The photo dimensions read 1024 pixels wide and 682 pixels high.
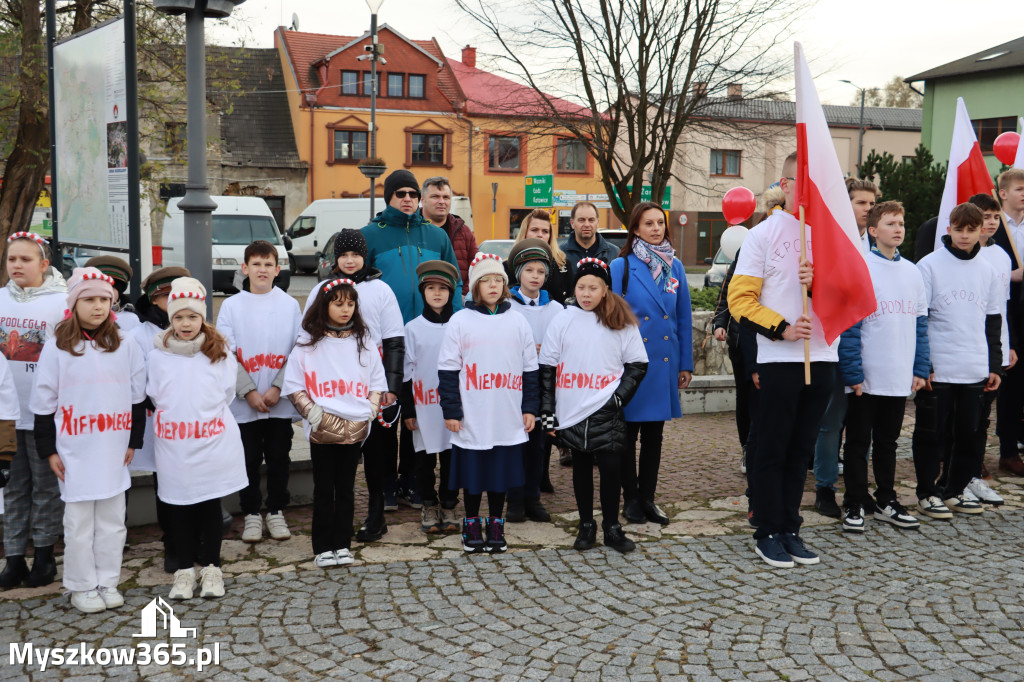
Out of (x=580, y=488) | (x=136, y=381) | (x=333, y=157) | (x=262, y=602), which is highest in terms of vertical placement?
(x=333, y=157)

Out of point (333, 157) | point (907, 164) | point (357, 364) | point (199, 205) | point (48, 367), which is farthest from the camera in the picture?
point (333, 157)

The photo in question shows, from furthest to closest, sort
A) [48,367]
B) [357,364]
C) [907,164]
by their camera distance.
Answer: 1. [907,164]
2. [357,364]
3. [48,367]

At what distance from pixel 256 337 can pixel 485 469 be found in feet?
5.03

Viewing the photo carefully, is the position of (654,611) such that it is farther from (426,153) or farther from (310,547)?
(426,153)

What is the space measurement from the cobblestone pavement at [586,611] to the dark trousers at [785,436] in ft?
1.06

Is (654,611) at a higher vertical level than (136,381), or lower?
lower

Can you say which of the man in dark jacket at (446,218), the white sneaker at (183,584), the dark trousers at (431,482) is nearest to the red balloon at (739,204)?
the man in dark jacket at (446,218)

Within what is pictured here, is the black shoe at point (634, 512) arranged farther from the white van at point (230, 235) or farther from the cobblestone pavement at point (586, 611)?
the white van at point (230, 235)

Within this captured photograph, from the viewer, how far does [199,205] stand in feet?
19.7

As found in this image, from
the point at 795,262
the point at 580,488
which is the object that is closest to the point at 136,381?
the point at 580,488

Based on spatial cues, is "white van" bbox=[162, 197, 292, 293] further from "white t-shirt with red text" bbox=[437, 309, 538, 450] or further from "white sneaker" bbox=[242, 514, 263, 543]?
"white t-shirt with red text" bbox=[437, 309, 538, 450]

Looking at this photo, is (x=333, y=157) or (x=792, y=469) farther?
(x=333, y=157)

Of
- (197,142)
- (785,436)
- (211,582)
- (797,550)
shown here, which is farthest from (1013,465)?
(197,142)

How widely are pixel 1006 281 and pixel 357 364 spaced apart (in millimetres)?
4486
